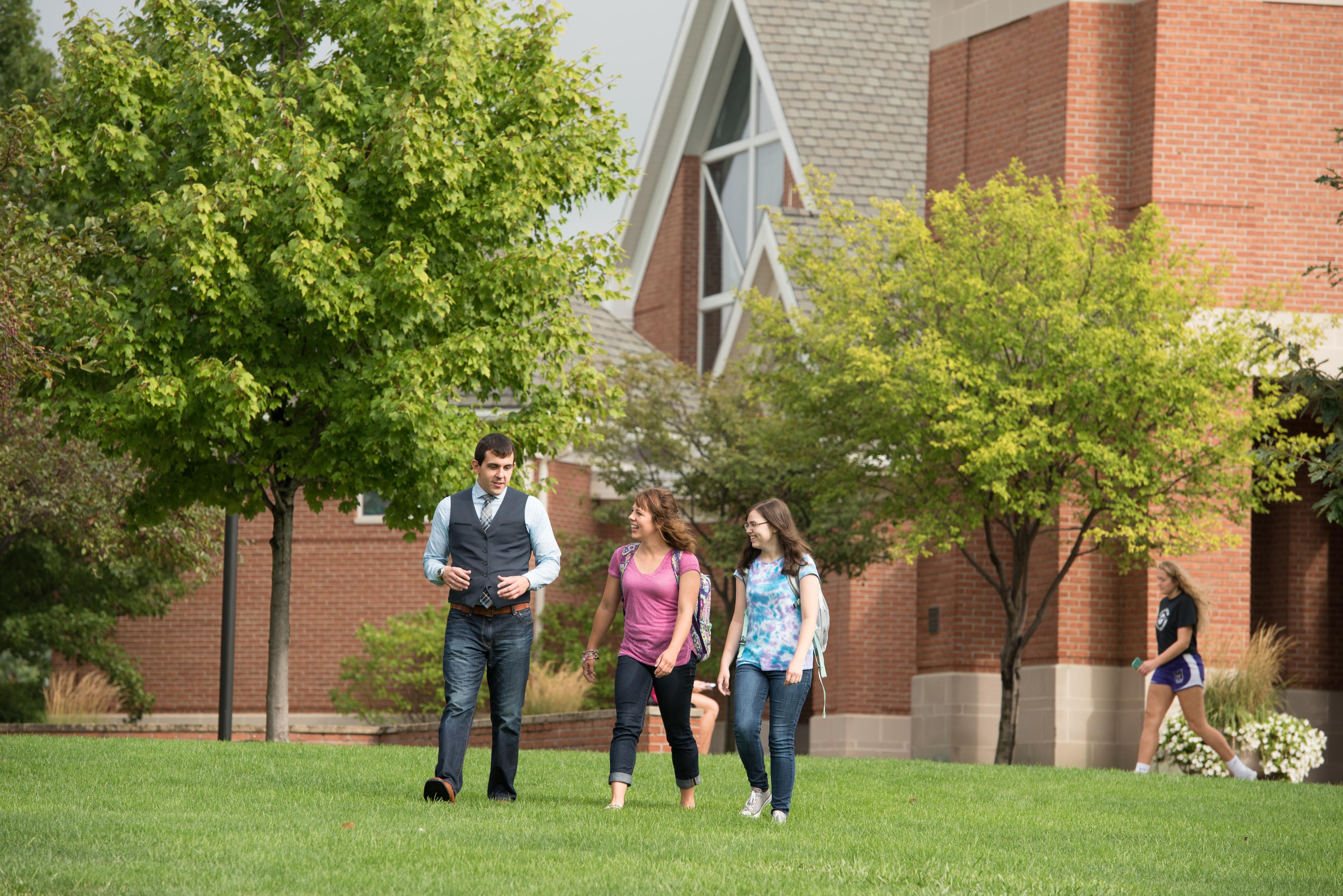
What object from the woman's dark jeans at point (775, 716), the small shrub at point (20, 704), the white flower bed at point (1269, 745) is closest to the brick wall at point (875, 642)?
the white flower bed at point (1269, 745)

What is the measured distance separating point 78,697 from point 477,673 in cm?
1864

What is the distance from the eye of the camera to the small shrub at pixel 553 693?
21.0 meters

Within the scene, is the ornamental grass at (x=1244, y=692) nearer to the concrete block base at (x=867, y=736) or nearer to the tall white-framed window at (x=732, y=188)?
the concrete block base at (x=867, y=736)

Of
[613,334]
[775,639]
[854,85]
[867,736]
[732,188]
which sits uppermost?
[854,85]

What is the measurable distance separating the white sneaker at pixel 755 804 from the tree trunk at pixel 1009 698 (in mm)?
9036

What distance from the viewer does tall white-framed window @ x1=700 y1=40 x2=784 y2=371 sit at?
32.7 m

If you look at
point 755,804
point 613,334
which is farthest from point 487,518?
point 613,334

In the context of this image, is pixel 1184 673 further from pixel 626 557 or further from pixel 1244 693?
pixel 626 557

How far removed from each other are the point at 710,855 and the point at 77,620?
17.6 metres

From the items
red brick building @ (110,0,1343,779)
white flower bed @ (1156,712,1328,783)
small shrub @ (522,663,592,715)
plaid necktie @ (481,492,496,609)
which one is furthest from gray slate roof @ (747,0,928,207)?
plaid necktie @ (481,492,496,609)

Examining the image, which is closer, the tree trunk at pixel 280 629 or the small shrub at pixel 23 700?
the tree trunk at pixel 280 629

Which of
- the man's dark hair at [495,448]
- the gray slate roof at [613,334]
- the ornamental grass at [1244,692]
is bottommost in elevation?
the ornamental grass at [1244,692]

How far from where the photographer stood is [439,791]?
27.8 feet

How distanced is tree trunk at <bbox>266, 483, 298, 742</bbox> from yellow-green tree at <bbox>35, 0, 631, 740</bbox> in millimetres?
26
